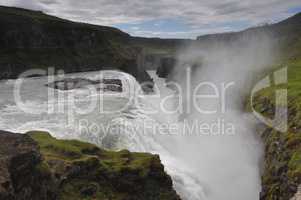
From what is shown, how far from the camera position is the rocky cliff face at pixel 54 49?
91.6 m

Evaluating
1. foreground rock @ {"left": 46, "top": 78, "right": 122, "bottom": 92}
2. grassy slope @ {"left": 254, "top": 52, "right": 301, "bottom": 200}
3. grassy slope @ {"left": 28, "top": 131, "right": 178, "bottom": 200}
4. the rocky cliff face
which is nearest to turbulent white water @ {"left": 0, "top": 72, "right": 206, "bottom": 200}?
grassy slope @ {"left": 28, "top": 131, "right": 178, "bottom": 200}

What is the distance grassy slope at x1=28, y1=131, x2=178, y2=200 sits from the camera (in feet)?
60.6

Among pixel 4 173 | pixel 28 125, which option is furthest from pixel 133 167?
pixel 28 125

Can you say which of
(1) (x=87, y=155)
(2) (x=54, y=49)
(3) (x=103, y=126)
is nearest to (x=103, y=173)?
(1) (x=87, y=155)

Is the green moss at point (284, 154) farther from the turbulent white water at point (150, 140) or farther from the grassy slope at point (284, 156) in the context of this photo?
the turbulent white water at point (150, 140)

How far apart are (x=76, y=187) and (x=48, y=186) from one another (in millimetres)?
2859

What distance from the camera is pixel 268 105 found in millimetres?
31906

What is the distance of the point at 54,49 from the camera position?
341 feet

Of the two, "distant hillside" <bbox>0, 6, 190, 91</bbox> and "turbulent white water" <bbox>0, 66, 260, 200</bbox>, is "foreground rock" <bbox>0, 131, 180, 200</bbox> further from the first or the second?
"distant hillside" <bbox>0, 6, 190, 91</bbox>

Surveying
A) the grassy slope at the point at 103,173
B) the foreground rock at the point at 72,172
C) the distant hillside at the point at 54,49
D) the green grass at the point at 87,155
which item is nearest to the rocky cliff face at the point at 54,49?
the distant hillside at the point at 54,49

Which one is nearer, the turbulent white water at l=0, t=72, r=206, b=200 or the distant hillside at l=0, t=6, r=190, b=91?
the turbulent white water at l=0, t=72, r=206, b=200

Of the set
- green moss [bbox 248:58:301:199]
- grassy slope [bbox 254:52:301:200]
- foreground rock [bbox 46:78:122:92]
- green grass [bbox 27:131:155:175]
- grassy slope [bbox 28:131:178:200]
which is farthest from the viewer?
foreground rock [bbox 46:78:122:92]

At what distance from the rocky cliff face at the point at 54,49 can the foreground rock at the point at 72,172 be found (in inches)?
2602

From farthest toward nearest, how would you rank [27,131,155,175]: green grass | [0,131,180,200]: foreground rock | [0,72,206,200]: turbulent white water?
[0,72,206,200]: turbulent white water → [27,131,155,175]: green grass → [0,131,180,200]: foreground rock
